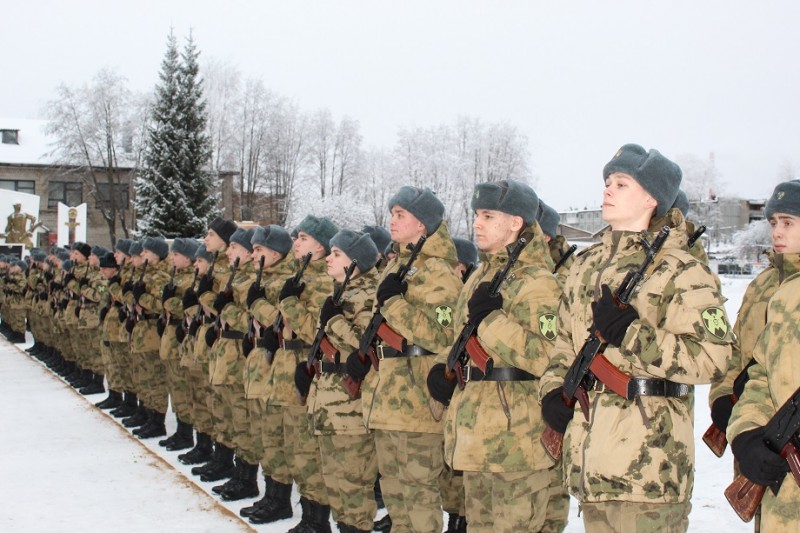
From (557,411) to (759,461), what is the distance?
0.88 meters

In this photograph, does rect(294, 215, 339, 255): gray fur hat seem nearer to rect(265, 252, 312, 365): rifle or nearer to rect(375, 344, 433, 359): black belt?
rect(265, 252, 312, 365): rifle

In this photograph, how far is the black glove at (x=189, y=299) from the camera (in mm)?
7602

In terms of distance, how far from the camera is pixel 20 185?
45.3m

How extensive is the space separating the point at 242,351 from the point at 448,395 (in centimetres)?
310

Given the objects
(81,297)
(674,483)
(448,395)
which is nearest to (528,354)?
(448,395)

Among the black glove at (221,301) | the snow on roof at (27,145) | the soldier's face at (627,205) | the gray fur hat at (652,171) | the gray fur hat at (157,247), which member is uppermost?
the snow on roof at (27,145)

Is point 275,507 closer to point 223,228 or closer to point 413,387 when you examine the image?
point 413,387

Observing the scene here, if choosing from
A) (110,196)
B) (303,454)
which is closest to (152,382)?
(303,454)

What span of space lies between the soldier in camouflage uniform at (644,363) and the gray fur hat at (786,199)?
64 cm

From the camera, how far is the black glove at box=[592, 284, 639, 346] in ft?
8.92

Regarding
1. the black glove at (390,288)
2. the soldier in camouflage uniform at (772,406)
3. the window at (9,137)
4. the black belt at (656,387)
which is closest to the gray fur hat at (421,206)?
the black glove at (390,288)

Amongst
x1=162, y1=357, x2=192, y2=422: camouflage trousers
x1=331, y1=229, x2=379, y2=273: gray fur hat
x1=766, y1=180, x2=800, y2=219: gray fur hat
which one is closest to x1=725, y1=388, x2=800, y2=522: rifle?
x1=766, y1=180, x2=800, y2=219: gray fur hat

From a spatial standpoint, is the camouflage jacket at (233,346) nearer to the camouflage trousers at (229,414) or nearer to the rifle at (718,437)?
the camouflage trousers at (229,414)

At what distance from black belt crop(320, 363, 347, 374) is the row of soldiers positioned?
0.7 inches
